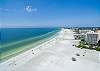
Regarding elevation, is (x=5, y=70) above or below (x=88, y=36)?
below

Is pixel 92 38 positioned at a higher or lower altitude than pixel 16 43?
higher

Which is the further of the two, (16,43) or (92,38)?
(16,43)

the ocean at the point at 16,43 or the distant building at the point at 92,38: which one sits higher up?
the distant building at the point at 92,38

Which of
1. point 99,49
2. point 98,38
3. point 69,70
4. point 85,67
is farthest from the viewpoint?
point 98,38

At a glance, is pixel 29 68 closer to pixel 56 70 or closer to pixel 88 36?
pixel 56 70

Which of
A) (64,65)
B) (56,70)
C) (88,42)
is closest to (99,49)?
(88,42)

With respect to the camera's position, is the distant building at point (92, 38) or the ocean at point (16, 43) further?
the distant building at point (92, 38)

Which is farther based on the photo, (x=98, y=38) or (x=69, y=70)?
(x=98, y=38)

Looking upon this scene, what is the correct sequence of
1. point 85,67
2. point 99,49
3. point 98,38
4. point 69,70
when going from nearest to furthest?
point 69,70
point 85,67
point 99,49
point 98,38

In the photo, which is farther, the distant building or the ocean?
the distant building

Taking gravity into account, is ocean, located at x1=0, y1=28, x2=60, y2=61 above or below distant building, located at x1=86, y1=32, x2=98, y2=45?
below
